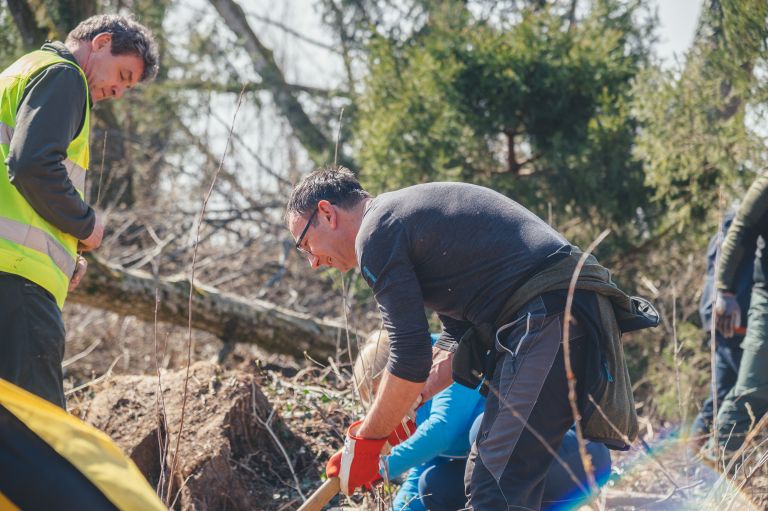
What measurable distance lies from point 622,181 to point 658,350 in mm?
1491

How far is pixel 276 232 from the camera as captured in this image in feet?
28.8

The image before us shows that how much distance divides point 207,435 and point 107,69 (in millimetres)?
1733

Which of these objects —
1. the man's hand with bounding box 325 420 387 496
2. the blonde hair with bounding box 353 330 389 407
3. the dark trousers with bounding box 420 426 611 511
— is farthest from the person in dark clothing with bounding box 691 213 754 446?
the man's hand with bounding box 325 420 387 496

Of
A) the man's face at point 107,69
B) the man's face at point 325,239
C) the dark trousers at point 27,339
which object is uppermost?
the man's face at point 107,69

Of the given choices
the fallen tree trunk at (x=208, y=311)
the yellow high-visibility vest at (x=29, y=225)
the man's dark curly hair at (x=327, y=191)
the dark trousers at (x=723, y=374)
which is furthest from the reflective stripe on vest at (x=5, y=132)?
the dark trousers at (x=723, y=374)

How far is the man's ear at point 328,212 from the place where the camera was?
2922 millimetres

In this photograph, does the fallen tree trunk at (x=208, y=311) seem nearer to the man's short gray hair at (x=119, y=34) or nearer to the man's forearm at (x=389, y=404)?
the man's short gray hair at (x=119, y=34)

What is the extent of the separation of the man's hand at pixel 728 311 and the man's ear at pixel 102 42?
3.28m

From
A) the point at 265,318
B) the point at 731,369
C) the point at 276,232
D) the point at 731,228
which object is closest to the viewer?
the point at 731,228

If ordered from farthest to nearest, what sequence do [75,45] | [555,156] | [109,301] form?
1. [555,156]
2. [109,301]
3. [75,45]

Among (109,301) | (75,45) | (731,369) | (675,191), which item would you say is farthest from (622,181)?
(75,45)

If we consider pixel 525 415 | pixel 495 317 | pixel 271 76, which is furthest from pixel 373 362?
pixel 271 76

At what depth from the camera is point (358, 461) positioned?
2.89 metres

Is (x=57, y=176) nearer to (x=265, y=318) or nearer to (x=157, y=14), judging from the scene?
(x=265, y=318)
